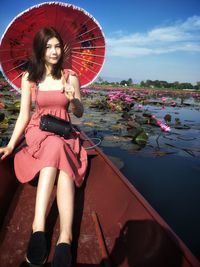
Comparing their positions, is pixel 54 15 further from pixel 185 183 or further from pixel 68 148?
pixel 185 183

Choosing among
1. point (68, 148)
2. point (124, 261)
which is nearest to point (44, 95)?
point (68, 148)

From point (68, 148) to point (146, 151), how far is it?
3031mm

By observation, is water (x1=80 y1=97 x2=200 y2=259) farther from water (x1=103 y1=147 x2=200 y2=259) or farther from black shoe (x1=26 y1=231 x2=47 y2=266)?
black shoe (x1=26 y1=231 x2=47 y2=266)

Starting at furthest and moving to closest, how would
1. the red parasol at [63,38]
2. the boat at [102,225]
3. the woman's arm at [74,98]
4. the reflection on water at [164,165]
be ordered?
the reflection on water at [164,165]
the red parasol at [63,38]
the woman's arm at [74,98]
the boat at [102,225]

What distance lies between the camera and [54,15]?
2.30 m

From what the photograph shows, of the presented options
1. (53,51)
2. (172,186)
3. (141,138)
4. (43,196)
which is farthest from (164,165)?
(43,196)

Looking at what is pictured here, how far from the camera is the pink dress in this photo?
1.74m

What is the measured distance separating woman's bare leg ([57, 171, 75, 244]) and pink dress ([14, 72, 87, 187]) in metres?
0.06

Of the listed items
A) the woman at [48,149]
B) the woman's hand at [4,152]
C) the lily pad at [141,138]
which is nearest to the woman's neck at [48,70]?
the woman at [48,149]

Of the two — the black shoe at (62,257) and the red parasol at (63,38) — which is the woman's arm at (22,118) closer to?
the red parasol at (63,38)

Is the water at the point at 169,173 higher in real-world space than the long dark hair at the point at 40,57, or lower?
lower

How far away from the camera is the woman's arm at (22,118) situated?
6.72 feet

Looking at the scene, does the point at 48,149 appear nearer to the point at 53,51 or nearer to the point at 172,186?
→ the point at 53,51

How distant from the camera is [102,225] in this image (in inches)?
75.5
